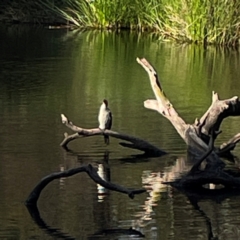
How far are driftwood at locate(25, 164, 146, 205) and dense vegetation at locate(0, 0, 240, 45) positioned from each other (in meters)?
13.9

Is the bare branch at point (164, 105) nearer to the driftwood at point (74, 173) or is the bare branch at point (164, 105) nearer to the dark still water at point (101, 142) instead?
the dark still water at point (101, 142)

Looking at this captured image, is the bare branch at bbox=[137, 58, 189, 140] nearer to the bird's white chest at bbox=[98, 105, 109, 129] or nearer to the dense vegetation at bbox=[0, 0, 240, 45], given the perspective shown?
the bird's white chest at bbox=[98, 105, 109, 129]

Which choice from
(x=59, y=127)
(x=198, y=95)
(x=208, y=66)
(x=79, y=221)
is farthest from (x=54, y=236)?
(x=208, y=66)

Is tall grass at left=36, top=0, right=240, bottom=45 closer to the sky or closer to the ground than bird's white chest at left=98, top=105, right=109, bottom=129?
closer to the sky

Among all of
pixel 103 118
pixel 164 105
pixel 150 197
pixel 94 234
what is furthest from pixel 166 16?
pixel 94 234

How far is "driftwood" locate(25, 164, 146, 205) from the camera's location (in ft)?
24.2

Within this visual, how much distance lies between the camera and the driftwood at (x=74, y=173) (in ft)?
24.2

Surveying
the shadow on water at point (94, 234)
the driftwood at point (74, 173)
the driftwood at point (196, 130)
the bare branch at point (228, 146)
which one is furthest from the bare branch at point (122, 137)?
the shadow on water at point (94, 234)

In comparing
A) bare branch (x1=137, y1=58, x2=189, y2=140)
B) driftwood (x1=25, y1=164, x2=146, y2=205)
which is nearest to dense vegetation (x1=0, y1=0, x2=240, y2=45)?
bare branch (x1=137, y1=58, x2=189, y2=140)

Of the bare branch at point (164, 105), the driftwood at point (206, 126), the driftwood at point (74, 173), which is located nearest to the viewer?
the driftwood at point (74, 173)

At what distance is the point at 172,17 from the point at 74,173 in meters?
15.3

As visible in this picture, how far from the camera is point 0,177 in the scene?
872cm

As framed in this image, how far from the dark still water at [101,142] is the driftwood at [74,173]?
100 mm

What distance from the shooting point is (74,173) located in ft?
24.4
